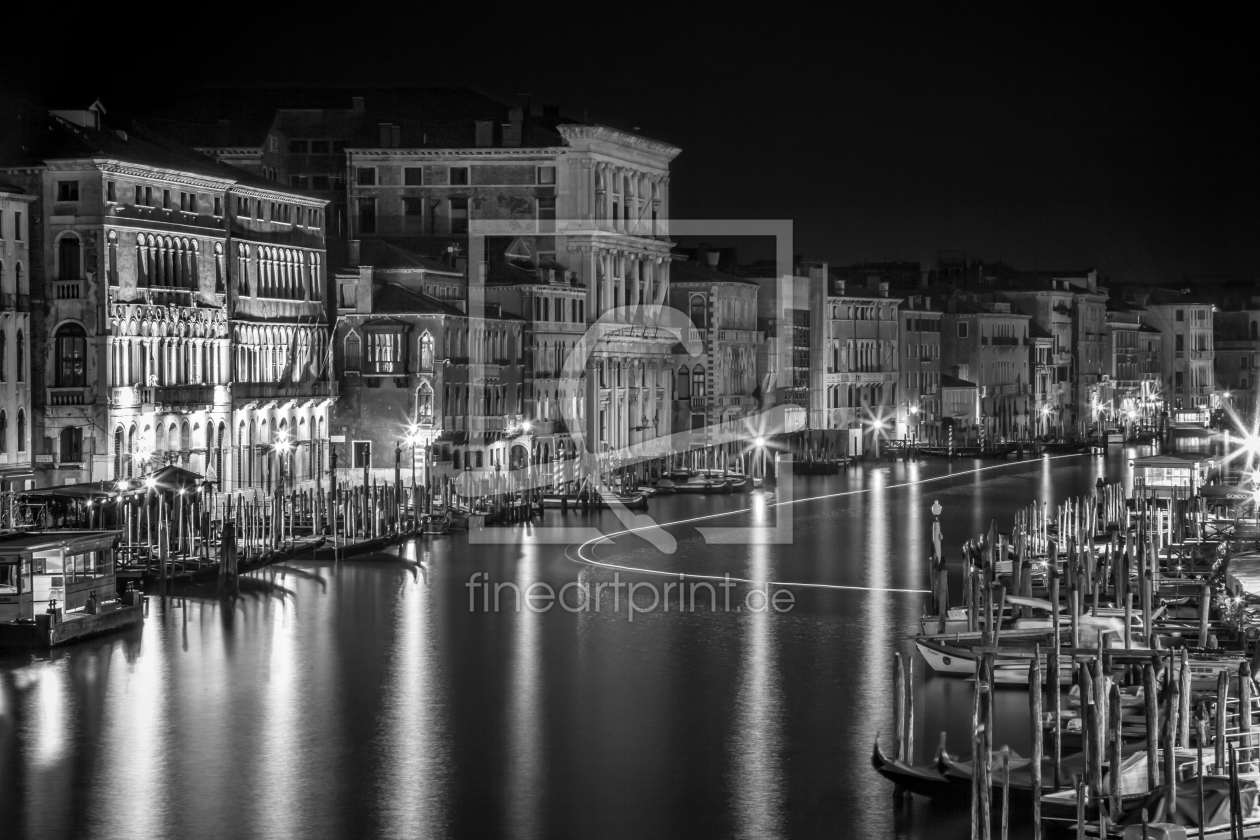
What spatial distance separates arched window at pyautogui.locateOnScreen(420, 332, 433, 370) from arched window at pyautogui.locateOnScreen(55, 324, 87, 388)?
7985 millimetres

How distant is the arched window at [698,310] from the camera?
180 feet

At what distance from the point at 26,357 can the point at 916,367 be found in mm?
36933

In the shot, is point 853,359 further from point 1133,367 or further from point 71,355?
point 71,355

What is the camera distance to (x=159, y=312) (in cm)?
3350

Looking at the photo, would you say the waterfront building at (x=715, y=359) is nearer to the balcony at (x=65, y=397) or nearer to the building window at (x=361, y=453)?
the building window at (x=361, y=453)

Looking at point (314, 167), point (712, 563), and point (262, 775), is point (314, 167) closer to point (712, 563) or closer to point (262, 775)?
point (712, 563)

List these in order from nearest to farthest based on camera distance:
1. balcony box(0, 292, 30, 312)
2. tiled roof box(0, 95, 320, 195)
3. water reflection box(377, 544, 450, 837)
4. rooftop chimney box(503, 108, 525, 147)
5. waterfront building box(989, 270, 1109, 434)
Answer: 1. water reflection box(377, 544, 450, 837)
2. balcony box(0, 292, 30, 312)
3. tiled roof box(0, 95, 320, 195)
4. rooftop chimney box(503, 108, 525, 147)
5. waterfront building box(989, 270, 1109, 434)

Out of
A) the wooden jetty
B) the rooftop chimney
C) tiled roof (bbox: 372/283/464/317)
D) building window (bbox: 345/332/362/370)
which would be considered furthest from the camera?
the rooftop chimney

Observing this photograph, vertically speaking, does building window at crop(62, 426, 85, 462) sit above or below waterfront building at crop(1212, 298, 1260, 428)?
below

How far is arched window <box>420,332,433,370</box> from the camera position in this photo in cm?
3903

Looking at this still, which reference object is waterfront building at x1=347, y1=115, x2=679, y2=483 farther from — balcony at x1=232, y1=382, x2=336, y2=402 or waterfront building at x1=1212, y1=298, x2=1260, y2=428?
waterfront building at x1=1212, y1=298, x2=1260, y2=428

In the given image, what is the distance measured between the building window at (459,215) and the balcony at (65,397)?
1610 centimetres

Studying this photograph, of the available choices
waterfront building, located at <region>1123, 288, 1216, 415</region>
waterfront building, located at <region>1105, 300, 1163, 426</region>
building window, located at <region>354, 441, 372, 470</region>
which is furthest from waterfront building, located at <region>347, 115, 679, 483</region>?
waterfront building, located at <region>1123, 288, 1216, 415</region>

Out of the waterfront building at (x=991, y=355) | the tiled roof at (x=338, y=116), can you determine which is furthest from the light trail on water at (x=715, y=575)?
the waterfront building at (x=991, y=355)
